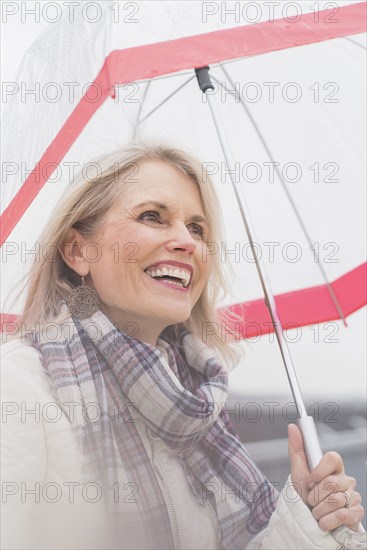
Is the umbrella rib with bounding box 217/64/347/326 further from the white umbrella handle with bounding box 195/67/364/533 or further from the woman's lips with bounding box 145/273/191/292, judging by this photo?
the woman's lips with bounding box 145/273/191/292

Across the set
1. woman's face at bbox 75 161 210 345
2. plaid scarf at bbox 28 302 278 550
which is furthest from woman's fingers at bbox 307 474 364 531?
woman's face at bbox 75 161 210 345

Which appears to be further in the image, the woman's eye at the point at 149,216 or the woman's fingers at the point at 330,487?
the woman's eye at the point at 149,216

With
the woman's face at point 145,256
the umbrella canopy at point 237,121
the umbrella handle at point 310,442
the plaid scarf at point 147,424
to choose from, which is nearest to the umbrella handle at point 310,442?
the umbrella handle at point 310,442

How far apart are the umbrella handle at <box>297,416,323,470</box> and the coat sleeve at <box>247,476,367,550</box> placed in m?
0.06

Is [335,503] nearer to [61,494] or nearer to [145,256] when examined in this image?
[61,494]

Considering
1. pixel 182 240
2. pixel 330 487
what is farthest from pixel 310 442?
pixel 182 240

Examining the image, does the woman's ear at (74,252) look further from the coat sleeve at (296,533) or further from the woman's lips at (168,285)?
the coat sleeve at (296,533)

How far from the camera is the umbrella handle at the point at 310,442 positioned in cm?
131

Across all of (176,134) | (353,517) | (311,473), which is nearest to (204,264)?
(176,134)

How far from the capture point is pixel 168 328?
1591 millimetres

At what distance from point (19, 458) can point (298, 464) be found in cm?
55

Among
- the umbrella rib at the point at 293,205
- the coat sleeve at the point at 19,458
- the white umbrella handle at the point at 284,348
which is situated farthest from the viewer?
the umbrella rib at the point at 293,205

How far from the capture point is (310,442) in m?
1.34

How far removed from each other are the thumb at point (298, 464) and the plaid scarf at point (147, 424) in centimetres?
16
